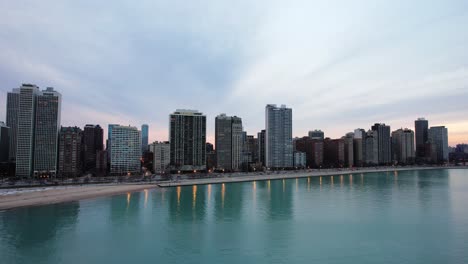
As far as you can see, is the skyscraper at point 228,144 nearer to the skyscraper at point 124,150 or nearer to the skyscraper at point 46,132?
the skyscraper at point 124,150

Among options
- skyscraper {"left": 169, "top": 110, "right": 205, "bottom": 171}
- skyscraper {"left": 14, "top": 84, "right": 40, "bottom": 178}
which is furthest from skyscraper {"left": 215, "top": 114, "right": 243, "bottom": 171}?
skyscraper {"left": 14, "top": 84, "right": 40, "bottom": 178}

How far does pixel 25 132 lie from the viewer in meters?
131

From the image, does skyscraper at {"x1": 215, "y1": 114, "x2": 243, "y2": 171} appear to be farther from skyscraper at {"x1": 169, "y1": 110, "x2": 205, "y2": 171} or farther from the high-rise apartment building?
the high-rise apartment building

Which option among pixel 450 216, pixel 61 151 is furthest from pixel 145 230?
pixel 61 151

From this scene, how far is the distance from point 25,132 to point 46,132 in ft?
26.2

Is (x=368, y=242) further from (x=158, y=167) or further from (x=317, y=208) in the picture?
(x=158, y=167)

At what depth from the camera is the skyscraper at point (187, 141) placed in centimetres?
17725

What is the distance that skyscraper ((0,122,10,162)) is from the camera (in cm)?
17662

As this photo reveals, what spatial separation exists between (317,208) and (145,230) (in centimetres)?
2934

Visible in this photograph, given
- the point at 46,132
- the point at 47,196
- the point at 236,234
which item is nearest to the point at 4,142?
the point at 46,132

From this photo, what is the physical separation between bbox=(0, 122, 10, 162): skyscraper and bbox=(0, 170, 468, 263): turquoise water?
16572 centimetres

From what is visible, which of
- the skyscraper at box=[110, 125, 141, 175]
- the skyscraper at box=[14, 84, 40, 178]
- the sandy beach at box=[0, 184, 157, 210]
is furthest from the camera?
the skyscraper at box=[110, 125, 141, 175]

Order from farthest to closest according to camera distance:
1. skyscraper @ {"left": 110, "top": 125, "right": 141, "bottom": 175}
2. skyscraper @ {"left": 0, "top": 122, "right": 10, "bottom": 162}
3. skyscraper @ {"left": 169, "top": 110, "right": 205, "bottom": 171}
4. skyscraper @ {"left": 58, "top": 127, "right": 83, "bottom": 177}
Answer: skyscraper @ {"left": 169, "top": 110, "right": 205, "bottom": 171} < skyscraper @ {"left": 0, "top": 122, "right": 10, "bottom": 162} < skyscraper @ {"left": 110, "top": 125, "right": 141, "bottom": 175} < skyscraper @ {"left": 58, "top": 127, "right": 83, "bottom": 177}

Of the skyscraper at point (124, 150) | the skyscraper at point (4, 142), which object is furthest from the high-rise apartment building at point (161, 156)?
the skyscraper at point (4, 142)
